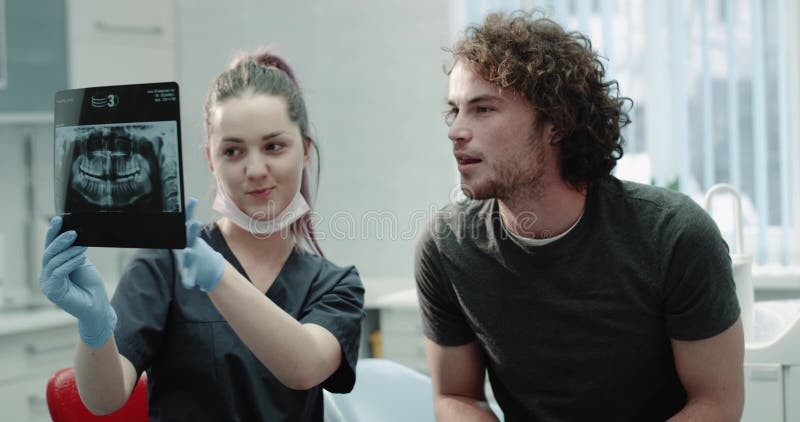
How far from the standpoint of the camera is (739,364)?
1366 mm

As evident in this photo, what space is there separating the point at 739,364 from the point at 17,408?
2.18 metres

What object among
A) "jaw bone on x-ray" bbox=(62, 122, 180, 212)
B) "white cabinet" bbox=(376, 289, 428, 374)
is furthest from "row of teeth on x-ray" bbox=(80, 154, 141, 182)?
"white cabinet" bbox=(376, 289, 428, 374)

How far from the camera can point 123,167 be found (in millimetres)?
1087

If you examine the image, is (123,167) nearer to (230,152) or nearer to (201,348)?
(230,152)

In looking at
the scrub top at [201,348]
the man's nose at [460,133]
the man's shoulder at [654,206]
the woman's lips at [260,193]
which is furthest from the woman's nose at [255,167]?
the man's shoulder at [654,206]

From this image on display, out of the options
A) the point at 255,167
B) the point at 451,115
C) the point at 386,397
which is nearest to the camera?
the point at 255,167

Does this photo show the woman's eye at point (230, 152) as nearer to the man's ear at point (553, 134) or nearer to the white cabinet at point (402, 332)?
the man's ear at point (553, 134)

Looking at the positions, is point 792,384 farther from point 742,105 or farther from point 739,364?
point 742,105

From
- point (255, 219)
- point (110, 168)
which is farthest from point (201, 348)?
point (110, 168)

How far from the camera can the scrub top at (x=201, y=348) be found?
4.24ft

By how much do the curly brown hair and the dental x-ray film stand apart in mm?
580

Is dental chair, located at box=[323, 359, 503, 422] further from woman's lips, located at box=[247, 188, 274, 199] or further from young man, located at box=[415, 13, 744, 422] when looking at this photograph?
woman's lips, located at box=[247, 188, 274, 199]

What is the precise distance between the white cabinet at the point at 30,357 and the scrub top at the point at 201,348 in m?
1.44

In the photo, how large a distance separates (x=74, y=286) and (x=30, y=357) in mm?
1729
